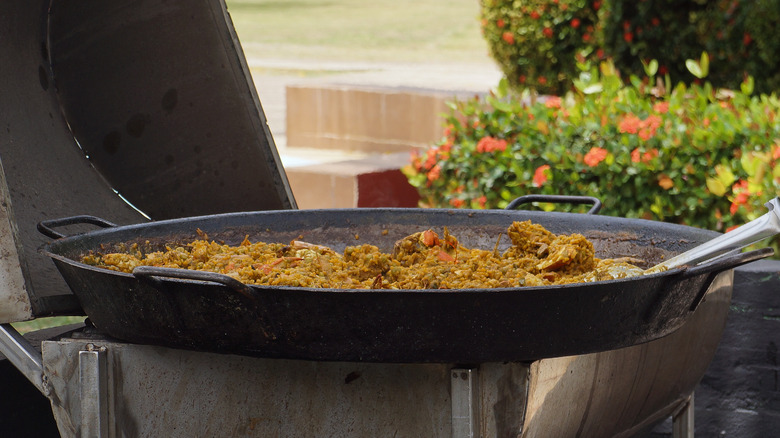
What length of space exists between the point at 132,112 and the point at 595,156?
76.6 inches

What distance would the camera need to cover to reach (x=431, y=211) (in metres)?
2.68

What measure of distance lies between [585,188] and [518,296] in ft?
8.56

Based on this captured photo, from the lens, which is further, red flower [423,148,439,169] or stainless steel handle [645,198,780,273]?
red flower [423,148,439,169]

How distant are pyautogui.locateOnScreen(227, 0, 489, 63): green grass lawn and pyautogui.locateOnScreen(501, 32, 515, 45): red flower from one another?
324 inches

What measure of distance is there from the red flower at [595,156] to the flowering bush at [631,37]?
2.08 metres

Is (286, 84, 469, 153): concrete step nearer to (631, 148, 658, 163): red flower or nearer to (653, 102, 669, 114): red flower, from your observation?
(653, 102, 669, 114): red flower

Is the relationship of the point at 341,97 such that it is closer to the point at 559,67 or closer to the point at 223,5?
the point at 559,67

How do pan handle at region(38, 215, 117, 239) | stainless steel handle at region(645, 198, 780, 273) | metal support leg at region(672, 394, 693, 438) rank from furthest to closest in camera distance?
metal support leg at region(672, 394, 693, 438) → pan handle at region(38, 215, 117, 239) → stainless steel handle at region(645, 198, 780, 273)

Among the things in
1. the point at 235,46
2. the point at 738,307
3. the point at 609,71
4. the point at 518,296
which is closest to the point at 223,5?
the point at 235,46

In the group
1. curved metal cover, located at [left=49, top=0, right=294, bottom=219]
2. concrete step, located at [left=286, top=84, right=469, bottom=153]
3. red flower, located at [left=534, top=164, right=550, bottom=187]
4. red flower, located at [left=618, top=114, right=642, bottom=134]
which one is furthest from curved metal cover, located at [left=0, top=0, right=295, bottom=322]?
concrete step, located at [left=286, top=84, right=469, bottom=153]

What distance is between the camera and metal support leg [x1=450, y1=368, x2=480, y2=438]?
5.76 feet

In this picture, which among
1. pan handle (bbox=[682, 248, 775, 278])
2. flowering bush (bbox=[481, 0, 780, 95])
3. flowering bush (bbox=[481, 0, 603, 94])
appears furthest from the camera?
flowering bush (bbox=[481, 0, 603, 94])

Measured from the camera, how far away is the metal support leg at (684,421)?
8.28 ft

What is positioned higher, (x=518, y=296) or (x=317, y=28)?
(x=317, y=28)
